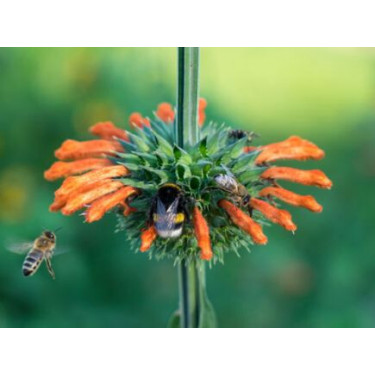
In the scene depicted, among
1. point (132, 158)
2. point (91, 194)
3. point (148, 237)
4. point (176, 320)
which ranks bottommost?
point (176, 320)

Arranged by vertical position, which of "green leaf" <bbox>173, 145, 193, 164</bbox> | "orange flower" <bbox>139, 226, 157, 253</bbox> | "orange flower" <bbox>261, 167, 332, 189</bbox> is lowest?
Result: "orange flower" <bbox>139, 226, 157, 253</bbox>

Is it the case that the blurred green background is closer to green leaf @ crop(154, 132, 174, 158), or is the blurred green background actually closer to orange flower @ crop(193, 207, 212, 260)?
green leaf @ crop(154, 132, 174, 158)

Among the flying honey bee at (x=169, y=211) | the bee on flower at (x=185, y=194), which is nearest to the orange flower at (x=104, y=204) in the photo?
the bee on flower at (x=185, y=194)

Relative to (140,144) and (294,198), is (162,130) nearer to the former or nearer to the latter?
(140,144)


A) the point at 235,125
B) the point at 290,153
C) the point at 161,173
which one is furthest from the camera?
the point at 235,125

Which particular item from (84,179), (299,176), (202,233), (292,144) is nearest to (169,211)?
(202,233)

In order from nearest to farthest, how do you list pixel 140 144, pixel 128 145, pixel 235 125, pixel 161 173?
pixel 161 173 → pixel 140 144 → pixel 128 145 → pixel 235 125

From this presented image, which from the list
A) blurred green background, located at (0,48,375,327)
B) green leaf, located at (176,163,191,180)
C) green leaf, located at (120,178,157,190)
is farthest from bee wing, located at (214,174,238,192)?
blurred green background, located at (0,48,375,327)

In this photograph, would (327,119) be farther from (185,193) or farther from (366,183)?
(185,193)
